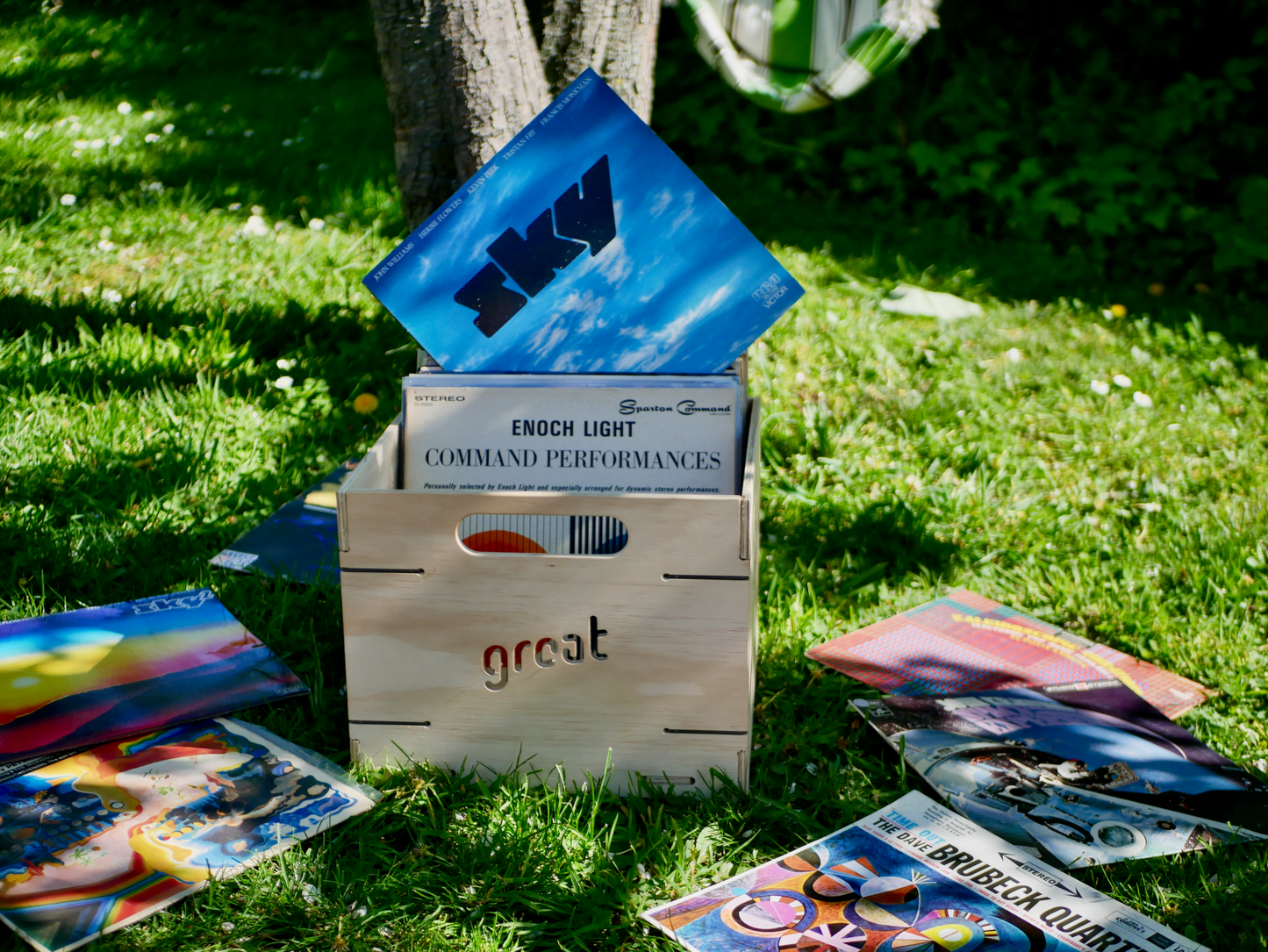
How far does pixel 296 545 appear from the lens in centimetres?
209

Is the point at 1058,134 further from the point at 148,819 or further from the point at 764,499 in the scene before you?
the point at 148,819

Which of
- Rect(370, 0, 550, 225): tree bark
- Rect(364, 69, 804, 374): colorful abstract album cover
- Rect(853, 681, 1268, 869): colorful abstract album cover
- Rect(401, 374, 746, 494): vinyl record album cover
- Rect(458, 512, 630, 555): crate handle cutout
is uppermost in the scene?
Rect(370, 0, 550, 225): tree bark

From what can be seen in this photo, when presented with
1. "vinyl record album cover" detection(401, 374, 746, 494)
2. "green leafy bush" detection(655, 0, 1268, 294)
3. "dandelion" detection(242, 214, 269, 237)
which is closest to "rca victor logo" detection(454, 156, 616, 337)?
"vinyl record album cover" detection(401, 374, 746, 494)

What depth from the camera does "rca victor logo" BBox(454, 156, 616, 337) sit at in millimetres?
1670

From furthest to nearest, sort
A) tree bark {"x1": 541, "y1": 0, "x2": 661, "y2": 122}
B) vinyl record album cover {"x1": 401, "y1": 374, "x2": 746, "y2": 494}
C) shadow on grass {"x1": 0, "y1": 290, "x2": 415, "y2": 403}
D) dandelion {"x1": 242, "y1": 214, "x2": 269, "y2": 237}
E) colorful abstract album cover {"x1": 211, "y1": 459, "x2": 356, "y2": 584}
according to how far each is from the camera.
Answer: dandelion {"x1": 242, "y1": 214, "x2": 269, "y2": 237}, shadow on grass {"x1": 0, "y1": 290, "x2": 415, "y2": 403}, tree bark {"x1": 541, "y1": 0, "x2": 661, "y2": 122}, colorful abstract album cover {"x1": 211, "y1": 459, "x2": 356, "y2": 584}, vinyl record album cover {"x1": 401, "y1": 374, "x2": 746, "y2": 494}

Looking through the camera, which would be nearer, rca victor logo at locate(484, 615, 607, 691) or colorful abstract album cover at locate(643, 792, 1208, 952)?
colorful abstract album cover at locate(643, 792, 1208, 952)

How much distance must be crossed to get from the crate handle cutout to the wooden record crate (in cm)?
6

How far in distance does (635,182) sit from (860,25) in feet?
2.79

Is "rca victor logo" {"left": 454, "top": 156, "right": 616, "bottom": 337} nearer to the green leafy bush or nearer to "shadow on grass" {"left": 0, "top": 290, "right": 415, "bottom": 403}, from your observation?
"shadow on grass" {"left": 0, "top": 290, "right": 415, "bottom": 403}

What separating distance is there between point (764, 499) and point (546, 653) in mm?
1106

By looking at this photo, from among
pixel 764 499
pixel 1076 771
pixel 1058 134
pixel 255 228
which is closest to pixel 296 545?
pixel 764 499

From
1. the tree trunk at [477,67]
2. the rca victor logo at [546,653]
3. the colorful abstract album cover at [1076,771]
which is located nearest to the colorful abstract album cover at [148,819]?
the rca victor logo at [546,653]

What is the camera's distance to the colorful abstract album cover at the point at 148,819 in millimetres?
→ 1216

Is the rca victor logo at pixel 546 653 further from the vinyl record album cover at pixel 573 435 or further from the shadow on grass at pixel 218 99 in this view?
the shadow on grass at pixel 218 99
